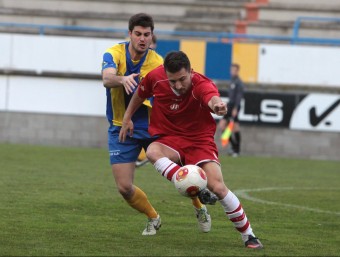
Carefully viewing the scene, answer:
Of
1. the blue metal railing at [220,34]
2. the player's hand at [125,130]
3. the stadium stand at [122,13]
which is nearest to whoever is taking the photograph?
the player's hand at [125,130]

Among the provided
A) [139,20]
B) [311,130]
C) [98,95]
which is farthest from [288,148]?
[139,20]

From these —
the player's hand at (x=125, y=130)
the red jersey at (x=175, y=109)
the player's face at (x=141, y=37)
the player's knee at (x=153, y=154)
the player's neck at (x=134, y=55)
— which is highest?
the player's face at (x=141, y=37)

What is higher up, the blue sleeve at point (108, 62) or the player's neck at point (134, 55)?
the player's neck at point (134, 55)

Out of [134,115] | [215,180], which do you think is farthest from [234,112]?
[215,180]

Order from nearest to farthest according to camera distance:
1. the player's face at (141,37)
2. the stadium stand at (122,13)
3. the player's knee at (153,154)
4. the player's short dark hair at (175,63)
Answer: the player's short dark hair at (175,63) < the player's knee at (153,154) < the player's face at (141,37) < the stadium stand at (122,13)

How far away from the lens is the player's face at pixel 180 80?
8531 mm

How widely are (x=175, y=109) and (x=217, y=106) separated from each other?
96cm

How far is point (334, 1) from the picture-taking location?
29.2m

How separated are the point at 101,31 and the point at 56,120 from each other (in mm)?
3486

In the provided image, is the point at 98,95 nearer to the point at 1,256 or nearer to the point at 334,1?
the point at 334,1

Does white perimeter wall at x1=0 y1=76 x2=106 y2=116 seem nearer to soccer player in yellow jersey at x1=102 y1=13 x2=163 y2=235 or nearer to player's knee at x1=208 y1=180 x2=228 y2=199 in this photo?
soccer player in yellow jersey at x1=102 y1=13 x2=163 y2=235

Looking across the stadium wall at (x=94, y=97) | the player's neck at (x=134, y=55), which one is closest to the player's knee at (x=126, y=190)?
the player's neck at (x=134, y=55)

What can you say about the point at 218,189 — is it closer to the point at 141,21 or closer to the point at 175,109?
the point at 175,109

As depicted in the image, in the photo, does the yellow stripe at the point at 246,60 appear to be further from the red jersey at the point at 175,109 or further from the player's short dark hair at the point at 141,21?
the red jersey at the point at 175,109
